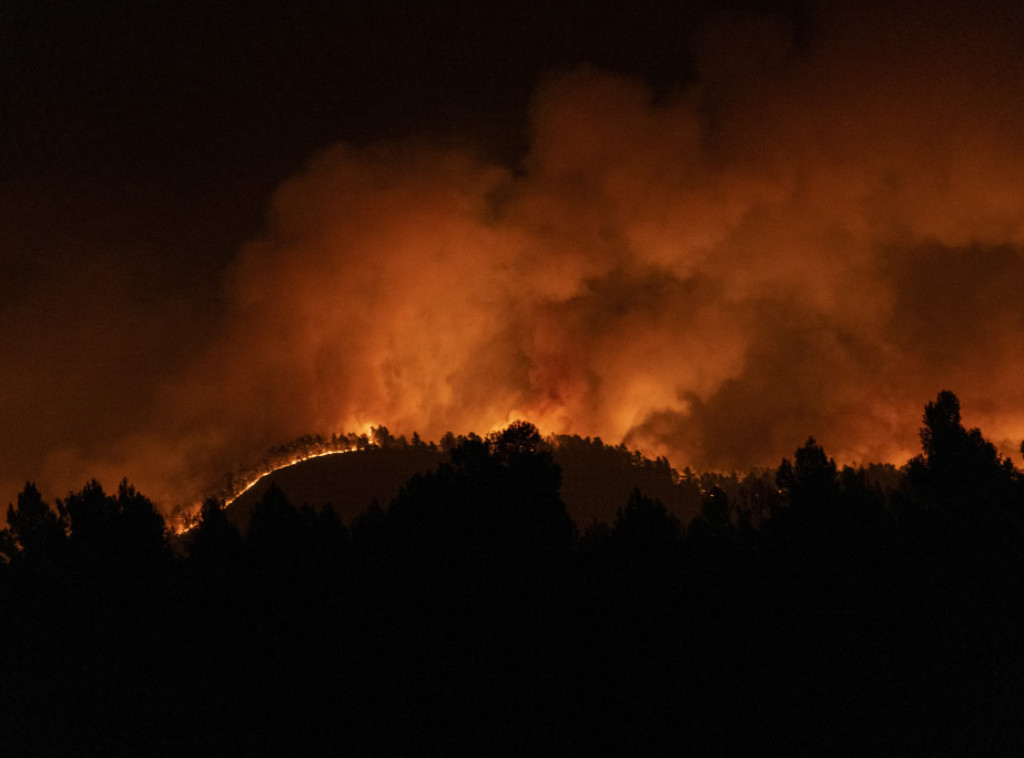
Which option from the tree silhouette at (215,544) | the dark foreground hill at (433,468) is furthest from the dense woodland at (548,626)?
the dark foreground hill at (433,468)

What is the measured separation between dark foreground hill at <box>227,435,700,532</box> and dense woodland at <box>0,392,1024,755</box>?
1208 inches

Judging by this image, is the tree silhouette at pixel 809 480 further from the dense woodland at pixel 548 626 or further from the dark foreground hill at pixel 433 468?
the dark foreground hill at pixel 433 468

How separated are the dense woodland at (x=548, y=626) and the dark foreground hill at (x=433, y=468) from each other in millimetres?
30685

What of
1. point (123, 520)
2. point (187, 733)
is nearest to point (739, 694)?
point (187, 733)

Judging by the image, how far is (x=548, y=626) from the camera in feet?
72.2

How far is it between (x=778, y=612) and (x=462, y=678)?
27.7 feet

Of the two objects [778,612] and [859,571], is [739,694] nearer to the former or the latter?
[778,612]

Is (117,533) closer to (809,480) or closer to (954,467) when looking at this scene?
(809,480)

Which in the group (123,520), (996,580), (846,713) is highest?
(123,520)

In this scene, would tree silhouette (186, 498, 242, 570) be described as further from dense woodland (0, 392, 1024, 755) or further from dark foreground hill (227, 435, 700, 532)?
dark foreground hill (227, 435, 700, 532)

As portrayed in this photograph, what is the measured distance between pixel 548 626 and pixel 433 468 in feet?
128

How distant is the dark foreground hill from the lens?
5544 centimetres

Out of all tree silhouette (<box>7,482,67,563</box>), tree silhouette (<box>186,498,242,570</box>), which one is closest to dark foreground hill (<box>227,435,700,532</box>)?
tree silhouette (<box>7,482,67,563</box>)

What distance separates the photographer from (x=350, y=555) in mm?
22906
